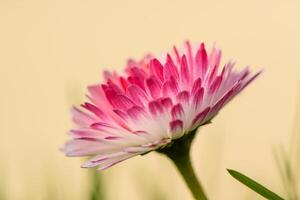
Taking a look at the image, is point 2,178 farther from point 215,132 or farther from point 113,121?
point 113,121

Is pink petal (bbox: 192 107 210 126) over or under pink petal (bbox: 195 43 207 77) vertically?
under

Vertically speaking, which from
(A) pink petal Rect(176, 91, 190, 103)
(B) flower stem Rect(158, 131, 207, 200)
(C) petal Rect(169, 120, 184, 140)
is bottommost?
(B) flower stem Rect(158, 131, 207, 200)

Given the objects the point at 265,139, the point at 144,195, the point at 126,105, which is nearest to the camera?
the point at 126,105

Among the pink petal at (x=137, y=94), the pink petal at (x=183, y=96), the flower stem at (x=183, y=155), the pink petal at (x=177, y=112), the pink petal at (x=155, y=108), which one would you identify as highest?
the pink petal at (x=137, y=94)

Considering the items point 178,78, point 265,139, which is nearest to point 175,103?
point 178,78

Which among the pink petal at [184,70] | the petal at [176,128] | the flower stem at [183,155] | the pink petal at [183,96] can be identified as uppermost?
the pink petal at [184,70]

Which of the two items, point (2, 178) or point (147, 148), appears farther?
point (2, 178)

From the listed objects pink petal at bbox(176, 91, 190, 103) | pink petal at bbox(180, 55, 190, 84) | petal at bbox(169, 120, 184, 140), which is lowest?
petal at bbox(169, 120, 184, 140)

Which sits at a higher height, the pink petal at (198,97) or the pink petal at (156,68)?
the pink petal at (156,68)
